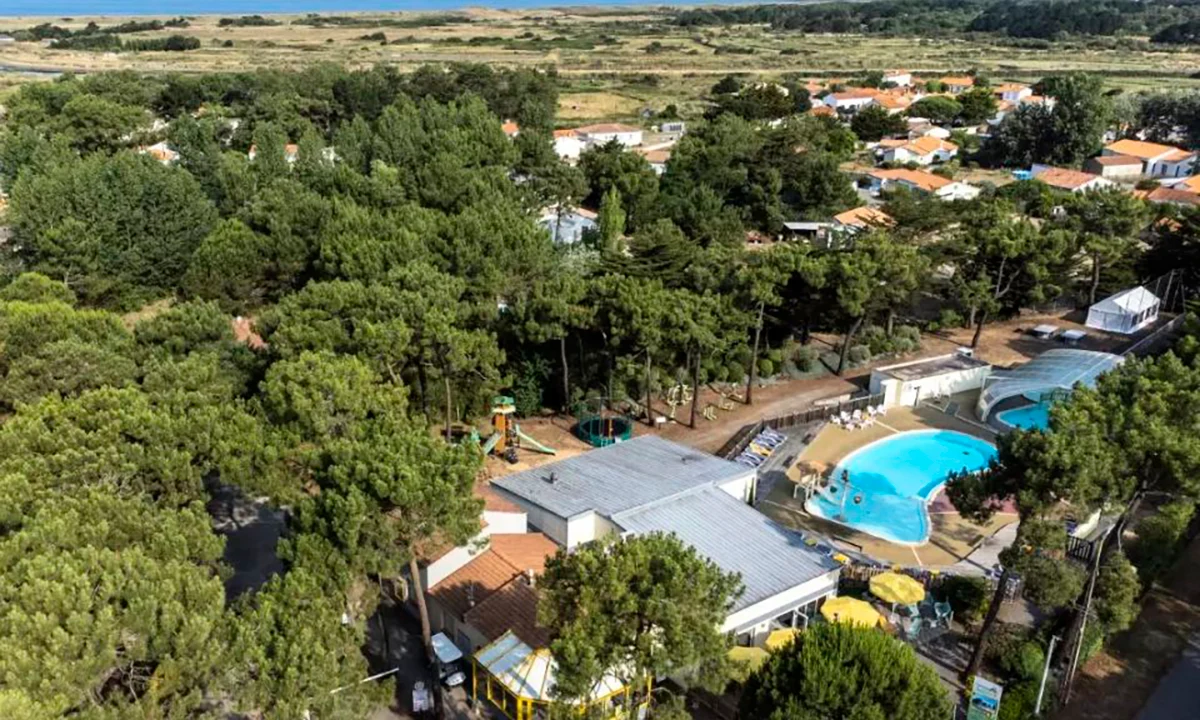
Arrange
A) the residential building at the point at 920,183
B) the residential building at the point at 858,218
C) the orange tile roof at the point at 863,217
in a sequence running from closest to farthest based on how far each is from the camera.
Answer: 1. the orange tile roof at the point at 863,217
2. the residential building at the point at 858,218
3. the residential building at the point at 920,183

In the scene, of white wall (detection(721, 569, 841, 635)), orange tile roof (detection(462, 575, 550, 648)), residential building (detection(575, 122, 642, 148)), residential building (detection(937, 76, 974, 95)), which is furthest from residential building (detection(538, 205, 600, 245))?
residential building (detection(937, 76, 974, 95))

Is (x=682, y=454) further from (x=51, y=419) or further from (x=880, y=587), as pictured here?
(x=51, y=419)

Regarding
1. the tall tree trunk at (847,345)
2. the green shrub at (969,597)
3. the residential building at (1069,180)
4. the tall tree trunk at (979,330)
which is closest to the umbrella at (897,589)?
the green shrub at (969,597)

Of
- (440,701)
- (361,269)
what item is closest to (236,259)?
(361,269)

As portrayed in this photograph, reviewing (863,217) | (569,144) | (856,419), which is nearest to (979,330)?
(856,419)

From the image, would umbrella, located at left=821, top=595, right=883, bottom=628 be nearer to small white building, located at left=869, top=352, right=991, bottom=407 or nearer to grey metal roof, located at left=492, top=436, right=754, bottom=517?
grey metal roof, located at left=492, top=436, right=754, bottom=517

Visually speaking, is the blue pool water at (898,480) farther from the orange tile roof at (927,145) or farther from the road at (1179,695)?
the orange tile roof at (927,145)

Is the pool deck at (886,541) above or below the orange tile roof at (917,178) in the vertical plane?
below
